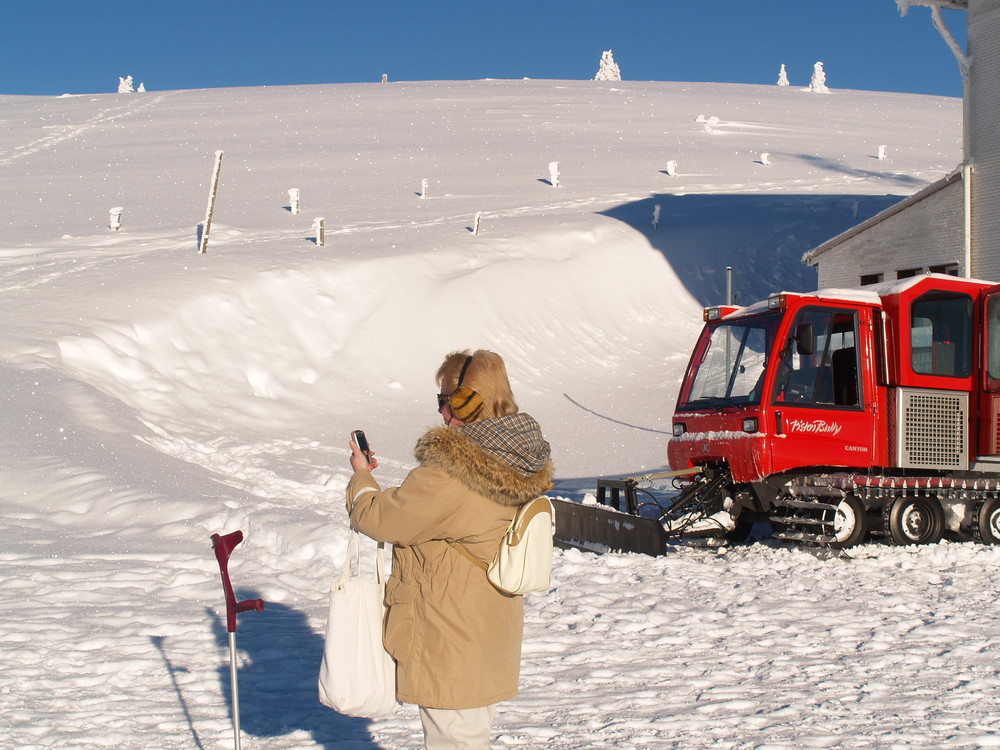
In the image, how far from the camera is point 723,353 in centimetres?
1008

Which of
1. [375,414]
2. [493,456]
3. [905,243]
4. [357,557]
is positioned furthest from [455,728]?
[905,243]

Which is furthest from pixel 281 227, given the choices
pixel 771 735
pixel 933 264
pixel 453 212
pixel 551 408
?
pixel 771 735

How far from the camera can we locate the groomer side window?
32.8 feet

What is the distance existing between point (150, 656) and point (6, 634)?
2.76ft

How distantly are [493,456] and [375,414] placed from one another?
1418cm

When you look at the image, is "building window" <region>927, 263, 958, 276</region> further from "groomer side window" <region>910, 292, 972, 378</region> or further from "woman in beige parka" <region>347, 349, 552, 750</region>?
"woman in beige parka" <region>347, 349, 552, 750</region>

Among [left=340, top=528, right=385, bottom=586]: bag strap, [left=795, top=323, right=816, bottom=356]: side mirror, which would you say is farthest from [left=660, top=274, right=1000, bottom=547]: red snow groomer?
[left=340, top=528, right=385, bottom=586]: bag strap

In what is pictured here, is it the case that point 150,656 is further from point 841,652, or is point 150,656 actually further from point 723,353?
point 723,353

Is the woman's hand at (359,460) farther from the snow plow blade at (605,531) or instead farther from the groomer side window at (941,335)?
the groomer side window at (941,335)

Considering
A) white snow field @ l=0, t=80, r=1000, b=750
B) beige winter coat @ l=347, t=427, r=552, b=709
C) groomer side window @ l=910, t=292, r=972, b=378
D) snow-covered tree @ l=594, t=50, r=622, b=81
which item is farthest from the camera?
snow-covered tree @ l=594, t=50, r=622, b=81

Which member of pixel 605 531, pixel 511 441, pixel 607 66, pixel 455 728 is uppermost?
pixel 607 66

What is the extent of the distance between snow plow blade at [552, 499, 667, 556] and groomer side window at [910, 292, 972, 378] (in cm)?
316

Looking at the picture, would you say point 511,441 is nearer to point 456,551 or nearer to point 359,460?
point 456,551

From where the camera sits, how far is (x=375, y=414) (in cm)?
1725
